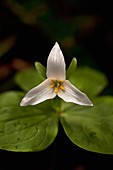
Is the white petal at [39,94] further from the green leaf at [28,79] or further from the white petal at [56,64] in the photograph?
the green leaf at [28,79]

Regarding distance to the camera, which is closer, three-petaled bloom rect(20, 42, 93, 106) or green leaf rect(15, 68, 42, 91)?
three-petaled bloom rect(20, 42, 93, 106)

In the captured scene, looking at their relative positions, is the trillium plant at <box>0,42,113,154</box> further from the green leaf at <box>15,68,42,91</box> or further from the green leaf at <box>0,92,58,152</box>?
the green leaf at <box>15,68,42,91</box>

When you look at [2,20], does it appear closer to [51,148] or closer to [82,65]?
[82,65]

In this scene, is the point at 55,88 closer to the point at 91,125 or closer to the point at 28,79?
the point at 91,125


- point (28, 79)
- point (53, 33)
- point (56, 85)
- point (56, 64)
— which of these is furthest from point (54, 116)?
point (53, 33)

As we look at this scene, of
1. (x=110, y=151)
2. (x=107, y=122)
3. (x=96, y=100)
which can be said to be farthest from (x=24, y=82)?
(x=110, y=151)

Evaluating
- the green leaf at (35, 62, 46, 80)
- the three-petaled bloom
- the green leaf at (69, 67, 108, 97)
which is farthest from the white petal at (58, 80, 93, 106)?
the green leaf at (69, 67, 108, 97)
